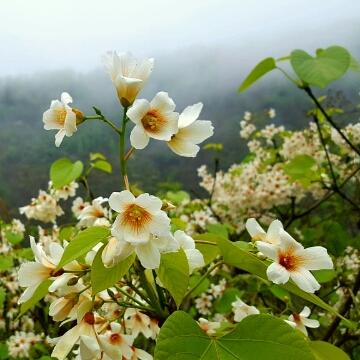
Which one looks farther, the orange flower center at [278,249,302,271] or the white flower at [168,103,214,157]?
the white flower at [168,103,214,157]

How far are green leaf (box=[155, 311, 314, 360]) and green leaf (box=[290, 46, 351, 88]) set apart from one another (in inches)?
40.7

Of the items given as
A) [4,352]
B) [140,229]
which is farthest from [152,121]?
[4,352]

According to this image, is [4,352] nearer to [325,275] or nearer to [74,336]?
[325,275]

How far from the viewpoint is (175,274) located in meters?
1.06

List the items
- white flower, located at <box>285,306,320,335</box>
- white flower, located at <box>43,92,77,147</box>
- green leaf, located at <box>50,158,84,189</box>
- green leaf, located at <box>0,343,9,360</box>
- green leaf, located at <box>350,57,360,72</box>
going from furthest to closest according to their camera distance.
Answer: 1. green leaf, located at <box>0,343,9,360</box>
2. green leaf, located at <box>50,158,84,189</box>
3. green leaf, located at <box>350,57,360,72</box>
4. white flower, located at <box>285,306,320,335</box>
5. white flower, located at <box>43,92,77,147</box>

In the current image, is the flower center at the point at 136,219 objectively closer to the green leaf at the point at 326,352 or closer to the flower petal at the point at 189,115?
the flower petal at the point at 189,115

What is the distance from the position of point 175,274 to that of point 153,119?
13.0 inches

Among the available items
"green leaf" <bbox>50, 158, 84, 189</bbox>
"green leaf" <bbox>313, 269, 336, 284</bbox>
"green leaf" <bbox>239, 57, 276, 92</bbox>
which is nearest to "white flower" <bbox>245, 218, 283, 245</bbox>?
"green leaf" <bbox>313, 269, 336, 284</bbox>

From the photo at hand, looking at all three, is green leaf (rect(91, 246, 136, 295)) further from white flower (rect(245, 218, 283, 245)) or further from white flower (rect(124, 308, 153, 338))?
white flower (rect(124, 308, 153, 338))

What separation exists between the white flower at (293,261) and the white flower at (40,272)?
422 millimetres

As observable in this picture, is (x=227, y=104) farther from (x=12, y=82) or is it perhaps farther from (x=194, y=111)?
(x=12, y=82)

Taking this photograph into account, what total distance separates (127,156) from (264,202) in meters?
3.92

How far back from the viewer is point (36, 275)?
112 cm

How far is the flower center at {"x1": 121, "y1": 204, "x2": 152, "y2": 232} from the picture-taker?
0.98 metres
